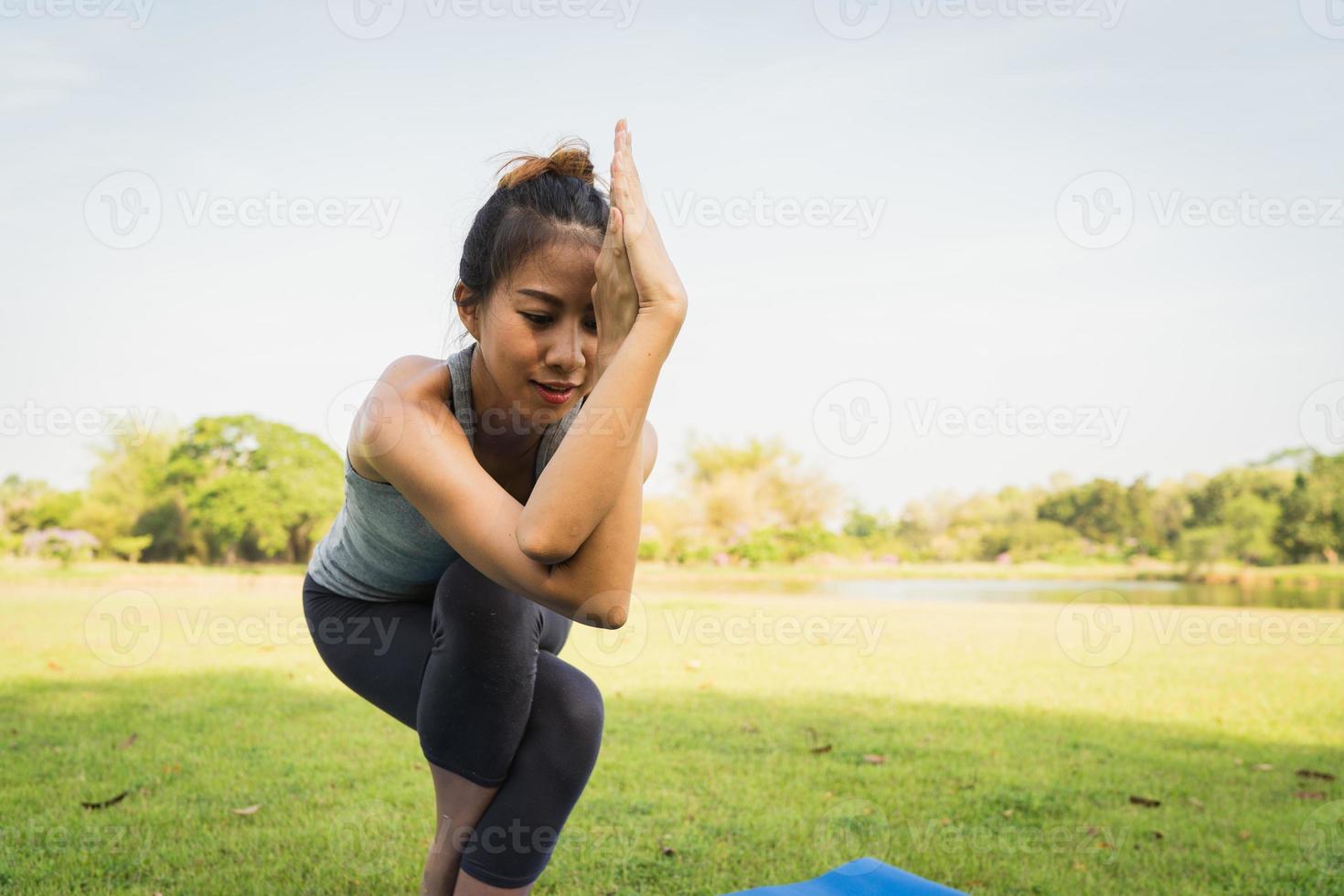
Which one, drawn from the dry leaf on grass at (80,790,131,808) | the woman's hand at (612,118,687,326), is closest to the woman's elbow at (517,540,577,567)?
the woman's hand at (612,118,687,326)

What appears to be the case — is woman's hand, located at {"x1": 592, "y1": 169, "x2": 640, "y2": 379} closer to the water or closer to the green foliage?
the water

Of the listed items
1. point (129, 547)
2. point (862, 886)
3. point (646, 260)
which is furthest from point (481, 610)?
point (129, 547)

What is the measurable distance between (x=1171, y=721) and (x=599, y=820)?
13.5ft

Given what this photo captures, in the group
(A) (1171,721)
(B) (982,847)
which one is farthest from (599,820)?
(A) (1171,721)

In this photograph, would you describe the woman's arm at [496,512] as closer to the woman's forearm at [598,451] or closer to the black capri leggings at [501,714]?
the woman's forearm at [598,451]

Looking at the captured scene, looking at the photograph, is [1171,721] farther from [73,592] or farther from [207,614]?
[73,592]

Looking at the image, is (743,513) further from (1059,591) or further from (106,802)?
(106,802)

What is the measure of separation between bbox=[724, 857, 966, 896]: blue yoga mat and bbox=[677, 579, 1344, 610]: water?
1306 centimetres

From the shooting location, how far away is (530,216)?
6.78ft

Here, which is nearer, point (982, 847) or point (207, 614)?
point (982, 847)

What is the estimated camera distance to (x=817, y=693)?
22.0ft

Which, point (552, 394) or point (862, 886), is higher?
point (552, 394)

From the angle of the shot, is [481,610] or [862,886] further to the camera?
[862,886]

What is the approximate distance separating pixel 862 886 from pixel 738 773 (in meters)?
1.76
